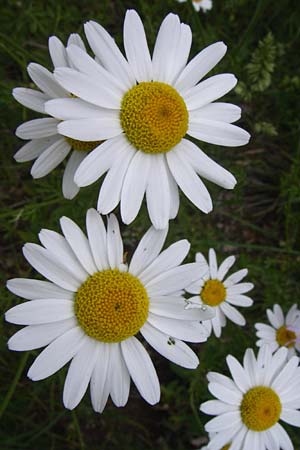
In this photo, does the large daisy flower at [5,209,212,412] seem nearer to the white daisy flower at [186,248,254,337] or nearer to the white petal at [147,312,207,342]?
the white petal at [147,312,207,342]

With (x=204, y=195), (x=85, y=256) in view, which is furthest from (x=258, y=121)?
(x=85, y=256)

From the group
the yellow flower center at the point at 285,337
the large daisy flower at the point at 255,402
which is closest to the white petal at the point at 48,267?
the large daisy flower at the point at 255,402

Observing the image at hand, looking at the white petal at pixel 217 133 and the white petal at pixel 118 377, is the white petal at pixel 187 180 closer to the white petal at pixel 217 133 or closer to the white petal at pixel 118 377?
the white petal at pixel 217 133

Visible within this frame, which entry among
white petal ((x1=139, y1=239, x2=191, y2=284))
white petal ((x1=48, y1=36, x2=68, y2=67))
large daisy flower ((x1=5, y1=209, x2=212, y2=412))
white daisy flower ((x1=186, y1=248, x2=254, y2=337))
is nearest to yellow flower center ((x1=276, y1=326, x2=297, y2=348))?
white daisy flower ((x1=186, y1=248, x2=254, y2=337))

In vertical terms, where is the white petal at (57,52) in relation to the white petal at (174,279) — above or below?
above

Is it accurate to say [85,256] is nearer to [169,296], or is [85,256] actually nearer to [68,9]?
[169,296]

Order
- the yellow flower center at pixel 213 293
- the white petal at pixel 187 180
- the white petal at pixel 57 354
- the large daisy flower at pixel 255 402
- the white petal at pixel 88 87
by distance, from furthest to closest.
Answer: the yellow flower center at pixel 213 293
the large daisy flower at pixel 255 402
the white petal at pixel 187 180
the white petal at pixel 57 354
the white petal at pixel 88 87

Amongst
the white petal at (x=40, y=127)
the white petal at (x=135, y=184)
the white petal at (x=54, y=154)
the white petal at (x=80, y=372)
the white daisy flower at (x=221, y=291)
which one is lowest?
the white daisy flower at (x=221, y=291)
